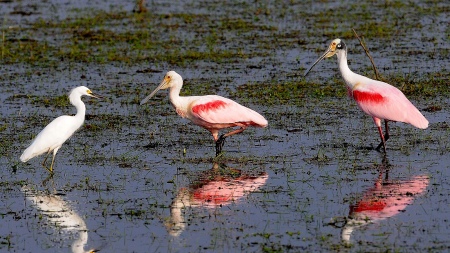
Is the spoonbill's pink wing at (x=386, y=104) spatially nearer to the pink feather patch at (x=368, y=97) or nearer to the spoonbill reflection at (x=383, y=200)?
the pink feather patch at (x=368, y=97)

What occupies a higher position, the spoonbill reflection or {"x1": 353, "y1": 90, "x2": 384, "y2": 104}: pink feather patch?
{"x1": 353, "y1": 90, "x2": 384, "y2": 104}: pink feather patch

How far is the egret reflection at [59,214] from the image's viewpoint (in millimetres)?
7636

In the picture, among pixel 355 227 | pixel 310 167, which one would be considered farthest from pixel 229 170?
pixel 355 227

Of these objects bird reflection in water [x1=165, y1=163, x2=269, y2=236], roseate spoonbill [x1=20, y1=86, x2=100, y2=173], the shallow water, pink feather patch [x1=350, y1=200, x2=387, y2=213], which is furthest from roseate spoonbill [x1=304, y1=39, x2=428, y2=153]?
roseate spoonbill [x1=20, y1=86, x2=100, y2=173]

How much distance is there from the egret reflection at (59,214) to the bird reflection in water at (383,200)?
1.98m

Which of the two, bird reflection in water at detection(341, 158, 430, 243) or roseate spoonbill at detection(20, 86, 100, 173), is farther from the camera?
roseate spoonbill at detection(20, 86, 100, 173)

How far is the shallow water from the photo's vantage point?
297 inches

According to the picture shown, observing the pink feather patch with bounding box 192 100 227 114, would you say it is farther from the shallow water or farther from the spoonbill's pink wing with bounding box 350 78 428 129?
the spoonbill's pink wing with bounding box 350 78 428 129

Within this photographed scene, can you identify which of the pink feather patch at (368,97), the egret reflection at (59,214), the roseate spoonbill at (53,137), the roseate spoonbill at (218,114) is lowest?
the egret reflection at (59,214)

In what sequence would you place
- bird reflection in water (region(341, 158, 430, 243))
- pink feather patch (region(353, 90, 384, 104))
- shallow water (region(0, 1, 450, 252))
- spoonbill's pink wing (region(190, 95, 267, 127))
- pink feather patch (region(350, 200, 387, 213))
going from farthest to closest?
spoonbill's pink wing (region(190, 95, 267, 127)), pink feather patch (region(353, 90, 384, 104)), pink feather patch (region(350, 200, 387, 213)), bird reflection in water (region(341, 158, 430, 243)), shallow water (region(0, 1, 450, 252))

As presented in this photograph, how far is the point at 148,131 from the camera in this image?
11672 millimetres

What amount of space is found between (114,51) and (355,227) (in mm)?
10125

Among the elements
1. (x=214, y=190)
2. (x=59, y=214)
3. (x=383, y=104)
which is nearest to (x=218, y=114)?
(x=383, y=104)

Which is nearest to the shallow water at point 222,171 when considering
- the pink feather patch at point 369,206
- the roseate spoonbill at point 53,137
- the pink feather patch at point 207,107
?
the pink feather patch at point 369,206
